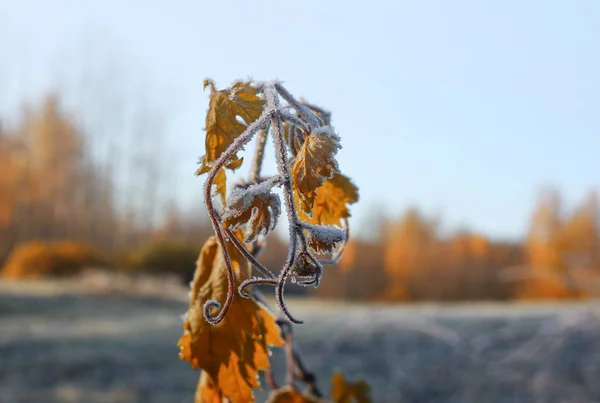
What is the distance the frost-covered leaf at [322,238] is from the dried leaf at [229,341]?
0.22 m

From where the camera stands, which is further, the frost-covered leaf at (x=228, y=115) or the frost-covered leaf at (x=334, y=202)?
the frost-covered leaf at (x=334, y=202)

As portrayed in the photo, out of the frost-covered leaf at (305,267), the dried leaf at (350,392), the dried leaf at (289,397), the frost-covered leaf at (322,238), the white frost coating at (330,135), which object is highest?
the white frost coating at (330,135)

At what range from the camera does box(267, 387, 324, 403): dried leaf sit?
792mm

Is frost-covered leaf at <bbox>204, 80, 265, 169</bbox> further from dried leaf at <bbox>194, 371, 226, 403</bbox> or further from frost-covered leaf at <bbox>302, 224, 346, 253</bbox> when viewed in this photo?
dried leaf at <bbox>194, 371, 226, 403</bbox>

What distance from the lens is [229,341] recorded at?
685mm

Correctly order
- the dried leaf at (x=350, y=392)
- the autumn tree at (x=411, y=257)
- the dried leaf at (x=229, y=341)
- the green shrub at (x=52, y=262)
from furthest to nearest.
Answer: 1. the autumn tree at (x=411, y=257)
2. the green shrub at (x=52, y=262)
3. the dried leaf at (x=350, y=392)
4. the dried leaf at (x=229, y=341)

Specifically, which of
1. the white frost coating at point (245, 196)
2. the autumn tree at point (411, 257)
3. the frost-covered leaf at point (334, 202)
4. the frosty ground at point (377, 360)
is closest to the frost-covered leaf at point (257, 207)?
the white frost coating at point (245, 196)

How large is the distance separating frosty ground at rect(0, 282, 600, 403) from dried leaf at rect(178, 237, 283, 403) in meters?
4.06

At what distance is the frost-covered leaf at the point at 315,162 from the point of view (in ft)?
1.61

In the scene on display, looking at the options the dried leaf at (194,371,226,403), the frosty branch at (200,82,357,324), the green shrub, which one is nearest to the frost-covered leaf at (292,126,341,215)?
the frosty branch at (200,82,357,324)

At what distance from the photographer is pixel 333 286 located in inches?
952

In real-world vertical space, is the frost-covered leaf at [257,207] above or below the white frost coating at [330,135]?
below

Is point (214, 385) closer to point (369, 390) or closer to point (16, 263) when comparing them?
point (369, 390)

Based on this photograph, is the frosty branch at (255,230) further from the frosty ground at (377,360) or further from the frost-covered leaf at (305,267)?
the frosty ground at (377,360)
